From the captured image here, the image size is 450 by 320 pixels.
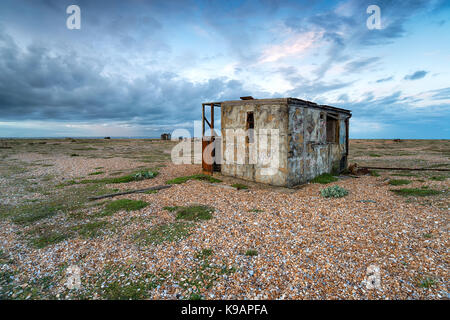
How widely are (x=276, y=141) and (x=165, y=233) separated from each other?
Result: 840 centimetres

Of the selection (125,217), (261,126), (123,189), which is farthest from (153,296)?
(261,126)

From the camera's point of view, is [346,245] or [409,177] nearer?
[346,245]

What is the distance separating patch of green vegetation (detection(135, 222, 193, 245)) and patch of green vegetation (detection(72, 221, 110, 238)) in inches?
58.9

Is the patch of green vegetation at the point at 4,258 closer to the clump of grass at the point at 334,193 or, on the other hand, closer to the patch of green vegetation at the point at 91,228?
the patch of green vegetation at the point at 91,228

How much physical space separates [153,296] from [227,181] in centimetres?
1046

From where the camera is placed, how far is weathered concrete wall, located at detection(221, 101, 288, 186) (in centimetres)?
1280

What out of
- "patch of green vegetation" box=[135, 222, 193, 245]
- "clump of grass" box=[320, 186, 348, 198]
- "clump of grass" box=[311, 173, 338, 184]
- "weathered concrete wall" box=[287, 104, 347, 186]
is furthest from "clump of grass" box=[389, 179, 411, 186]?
"patch of green vegetation" box=[135, 222, 193, 245]

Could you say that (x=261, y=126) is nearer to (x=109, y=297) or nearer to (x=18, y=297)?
(x=109, y=297)

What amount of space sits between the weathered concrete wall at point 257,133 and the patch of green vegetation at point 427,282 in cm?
826

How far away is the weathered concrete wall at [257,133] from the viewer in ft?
42.0

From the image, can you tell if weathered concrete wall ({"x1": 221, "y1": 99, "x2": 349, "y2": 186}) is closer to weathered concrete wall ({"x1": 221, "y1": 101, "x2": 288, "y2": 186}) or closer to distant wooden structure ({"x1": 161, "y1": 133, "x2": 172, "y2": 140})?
weathered concrete wall ({"x1": 221, "y1": 101, "x2": 288, "y2": 186})

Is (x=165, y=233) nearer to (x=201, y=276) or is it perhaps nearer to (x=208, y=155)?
(x=201, y=276)

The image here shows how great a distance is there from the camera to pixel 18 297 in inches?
184

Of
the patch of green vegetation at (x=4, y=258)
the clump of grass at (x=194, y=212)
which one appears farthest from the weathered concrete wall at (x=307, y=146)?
the patch of green vegetation at (x=4, y=258)
